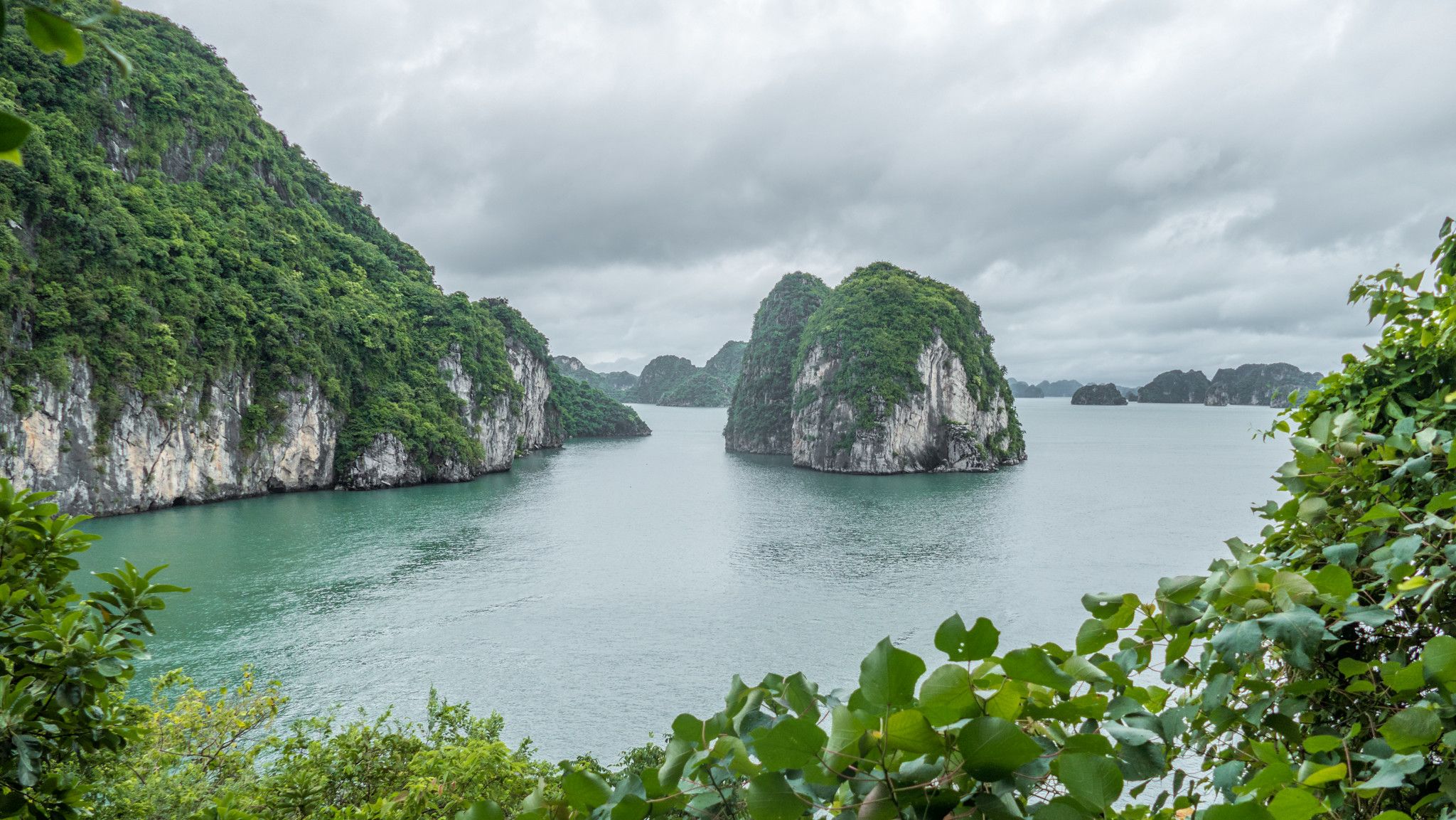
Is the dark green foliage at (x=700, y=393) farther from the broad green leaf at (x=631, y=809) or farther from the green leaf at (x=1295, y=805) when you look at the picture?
the green leaf at (x=1295, y=805)

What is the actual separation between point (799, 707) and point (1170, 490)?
51.8 metres

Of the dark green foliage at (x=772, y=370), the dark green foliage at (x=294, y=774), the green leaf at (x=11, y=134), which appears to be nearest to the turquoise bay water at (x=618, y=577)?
the dark green foliage at (x=294, y=774)

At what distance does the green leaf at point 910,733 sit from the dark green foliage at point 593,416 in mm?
92769

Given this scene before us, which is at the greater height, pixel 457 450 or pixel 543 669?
pixel 457 450

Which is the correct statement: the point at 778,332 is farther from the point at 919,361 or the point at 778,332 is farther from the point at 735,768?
the point at 735,768

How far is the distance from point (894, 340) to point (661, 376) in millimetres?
135883

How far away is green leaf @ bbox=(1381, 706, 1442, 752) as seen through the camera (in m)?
1.03

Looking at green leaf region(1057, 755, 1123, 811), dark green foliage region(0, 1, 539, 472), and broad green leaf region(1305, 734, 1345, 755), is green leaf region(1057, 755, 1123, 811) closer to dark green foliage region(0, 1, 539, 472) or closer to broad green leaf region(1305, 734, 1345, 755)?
broad green leaf region(1305, 734, 1345, 755)

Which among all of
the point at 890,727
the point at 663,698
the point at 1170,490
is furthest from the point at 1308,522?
the point at 1170,490

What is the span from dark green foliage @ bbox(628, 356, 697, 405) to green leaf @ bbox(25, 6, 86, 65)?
186 meters

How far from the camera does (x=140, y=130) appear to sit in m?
39.4

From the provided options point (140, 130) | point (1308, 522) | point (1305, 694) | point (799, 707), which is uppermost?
point (140, 130)

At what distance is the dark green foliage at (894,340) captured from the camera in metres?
57.2

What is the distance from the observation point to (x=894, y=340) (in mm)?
59594
